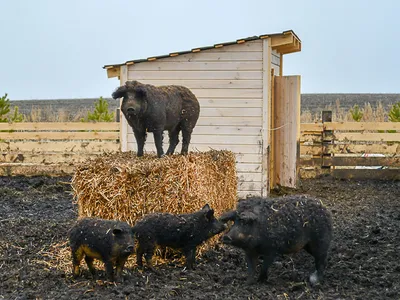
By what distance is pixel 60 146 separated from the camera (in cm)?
1611

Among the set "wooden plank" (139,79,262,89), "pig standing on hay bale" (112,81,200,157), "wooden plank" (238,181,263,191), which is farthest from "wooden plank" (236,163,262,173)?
"pig standing on hay bale" (112,81,200,157)

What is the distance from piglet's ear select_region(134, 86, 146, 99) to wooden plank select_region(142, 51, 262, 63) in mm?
4724

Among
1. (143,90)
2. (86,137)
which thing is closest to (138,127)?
(143,90)

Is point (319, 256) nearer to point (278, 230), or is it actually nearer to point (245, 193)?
point (278, 230)

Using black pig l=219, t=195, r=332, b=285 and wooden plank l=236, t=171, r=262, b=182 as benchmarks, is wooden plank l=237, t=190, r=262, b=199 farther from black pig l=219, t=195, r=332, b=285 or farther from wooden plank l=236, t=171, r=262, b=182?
black pig l=219, t=195, r=332, b=285

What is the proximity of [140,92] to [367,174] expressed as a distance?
9.15 meters

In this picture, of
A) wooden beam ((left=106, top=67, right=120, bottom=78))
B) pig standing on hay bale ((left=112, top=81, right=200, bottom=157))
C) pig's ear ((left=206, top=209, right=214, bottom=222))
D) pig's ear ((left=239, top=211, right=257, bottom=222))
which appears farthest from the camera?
wooden beam ((left=106, top=67, right=120, bottom=78))

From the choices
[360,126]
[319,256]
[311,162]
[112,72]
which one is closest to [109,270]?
[319,256]

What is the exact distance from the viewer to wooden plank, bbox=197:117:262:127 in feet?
38.5

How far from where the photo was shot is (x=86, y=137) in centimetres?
1588

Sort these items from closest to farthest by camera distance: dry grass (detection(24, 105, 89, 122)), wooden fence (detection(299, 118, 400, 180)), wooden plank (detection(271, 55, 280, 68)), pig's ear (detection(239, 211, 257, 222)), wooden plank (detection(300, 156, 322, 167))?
pig's ear (detection(239, 211, 257, 222))
wooden plank (detection(271, 55, 280, 68))
wooden fence (detection(299, 118, 400, 180))
wooden plank (detection(300, 156, 322, 167))
dry grass (detection(24, 105, 89, 122))

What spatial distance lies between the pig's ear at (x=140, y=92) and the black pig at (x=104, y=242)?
1.75m

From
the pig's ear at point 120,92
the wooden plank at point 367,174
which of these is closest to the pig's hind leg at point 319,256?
the pig's ear at point 120,92

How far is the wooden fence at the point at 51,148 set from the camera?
15.9 metres
